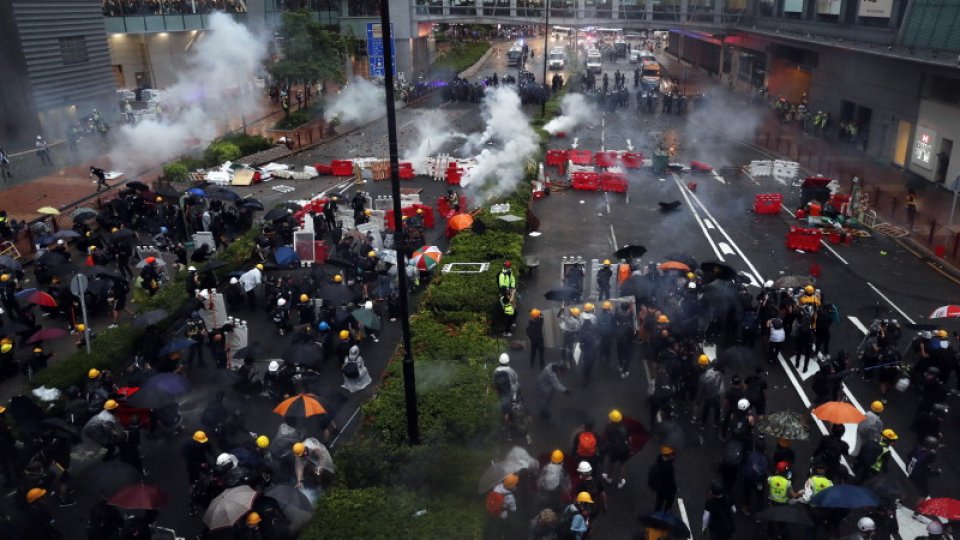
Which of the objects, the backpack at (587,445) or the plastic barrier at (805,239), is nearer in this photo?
the backpack at (587,445)

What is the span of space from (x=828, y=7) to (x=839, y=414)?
31.3 m

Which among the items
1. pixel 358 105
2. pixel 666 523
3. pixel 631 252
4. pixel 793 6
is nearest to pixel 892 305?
pixel 631 252

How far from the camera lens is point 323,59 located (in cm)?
3984

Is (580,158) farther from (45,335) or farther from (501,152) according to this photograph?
(45,335)

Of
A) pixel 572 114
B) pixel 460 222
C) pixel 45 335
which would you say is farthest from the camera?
pixel 572 114

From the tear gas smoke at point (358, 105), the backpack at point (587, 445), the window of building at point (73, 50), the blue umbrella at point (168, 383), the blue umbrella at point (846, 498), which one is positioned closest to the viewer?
the blue umbrella at point (846, 498)

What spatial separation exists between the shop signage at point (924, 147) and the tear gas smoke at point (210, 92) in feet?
101

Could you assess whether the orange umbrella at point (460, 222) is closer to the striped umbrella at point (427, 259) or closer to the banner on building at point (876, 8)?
the striped umbrella at point (427, 259)

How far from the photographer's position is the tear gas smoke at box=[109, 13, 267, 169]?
114 ft

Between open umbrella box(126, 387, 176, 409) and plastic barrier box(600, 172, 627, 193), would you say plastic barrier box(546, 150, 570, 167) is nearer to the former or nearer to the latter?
plastic barrier box(600, 172, 627, 193)

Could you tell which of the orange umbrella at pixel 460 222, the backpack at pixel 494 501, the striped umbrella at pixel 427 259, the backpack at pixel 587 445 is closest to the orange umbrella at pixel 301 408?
the backpack at pixel 494 501

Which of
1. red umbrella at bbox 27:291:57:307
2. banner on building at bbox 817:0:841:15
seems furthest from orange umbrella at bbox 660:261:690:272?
banner on building at bbox 817:0:841:15

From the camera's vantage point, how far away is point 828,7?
34750 millimetres

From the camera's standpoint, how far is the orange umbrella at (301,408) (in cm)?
1052
